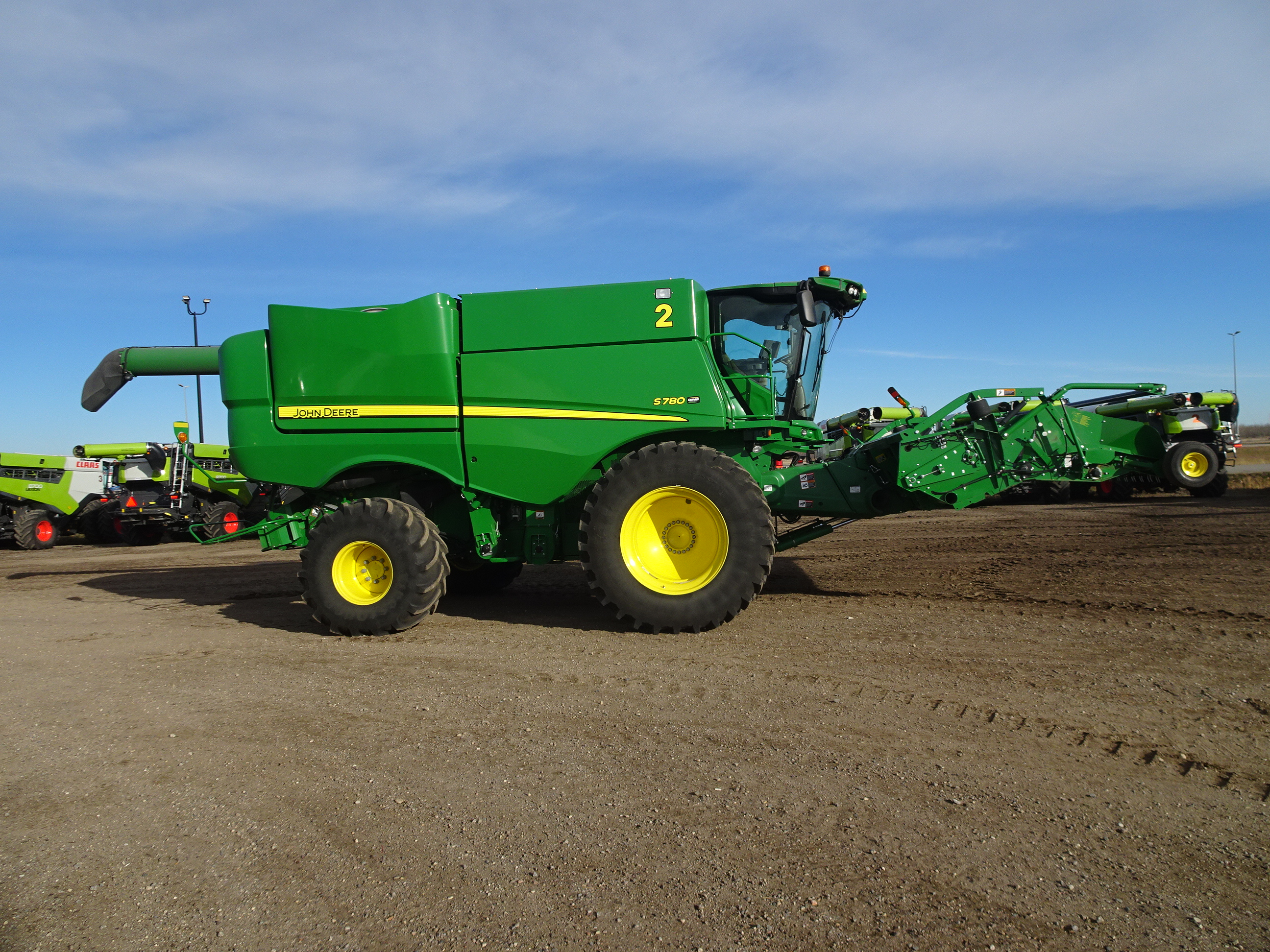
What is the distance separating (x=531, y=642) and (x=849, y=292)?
13.6 ft

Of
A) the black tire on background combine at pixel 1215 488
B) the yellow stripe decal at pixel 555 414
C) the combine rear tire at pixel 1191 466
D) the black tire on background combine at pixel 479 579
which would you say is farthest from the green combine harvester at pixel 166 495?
the black tire on background combine at pixel 1215 488

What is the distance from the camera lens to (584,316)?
6570 millimetres

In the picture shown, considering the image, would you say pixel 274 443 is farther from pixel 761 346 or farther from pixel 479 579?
pixel 761 346

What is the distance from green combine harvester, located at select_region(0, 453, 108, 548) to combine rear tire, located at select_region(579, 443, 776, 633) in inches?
696

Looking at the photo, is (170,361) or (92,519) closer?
(170,361)

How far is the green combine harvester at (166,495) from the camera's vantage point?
59.1ft

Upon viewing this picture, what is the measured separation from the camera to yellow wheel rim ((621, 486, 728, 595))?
6.29 metres

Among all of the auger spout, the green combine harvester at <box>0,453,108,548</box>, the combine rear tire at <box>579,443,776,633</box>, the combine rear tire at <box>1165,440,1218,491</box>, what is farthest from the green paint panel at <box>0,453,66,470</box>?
the combine rear tire at <box>1165,440,1218,491</box>

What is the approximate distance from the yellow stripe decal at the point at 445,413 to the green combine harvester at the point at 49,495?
608 inches

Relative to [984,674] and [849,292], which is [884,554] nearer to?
[849,292]

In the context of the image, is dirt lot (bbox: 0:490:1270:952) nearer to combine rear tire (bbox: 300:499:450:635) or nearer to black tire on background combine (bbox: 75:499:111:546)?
combine rear tire (bbox: 300:499:450:635)

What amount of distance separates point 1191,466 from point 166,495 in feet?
75.4

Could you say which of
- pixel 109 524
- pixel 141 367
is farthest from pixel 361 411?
pixel 109 524

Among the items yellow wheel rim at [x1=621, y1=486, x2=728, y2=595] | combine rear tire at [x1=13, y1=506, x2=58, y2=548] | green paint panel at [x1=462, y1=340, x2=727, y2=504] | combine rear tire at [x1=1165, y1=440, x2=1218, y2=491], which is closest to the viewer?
yellow wheel rim at [x1=621, y1=486, x2=728, y2=595]
